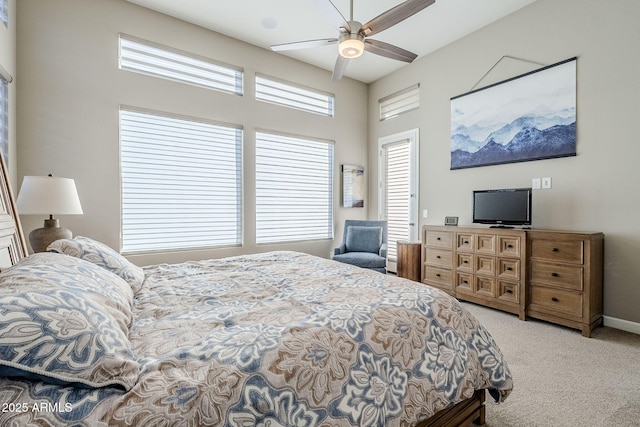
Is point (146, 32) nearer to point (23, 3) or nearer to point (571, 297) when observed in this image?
point (23, 3)

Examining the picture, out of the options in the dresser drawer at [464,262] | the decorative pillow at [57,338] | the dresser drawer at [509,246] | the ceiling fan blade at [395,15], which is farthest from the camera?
the dresser drawer at [464,262]

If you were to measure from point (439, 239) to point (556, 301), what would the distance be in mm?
1321

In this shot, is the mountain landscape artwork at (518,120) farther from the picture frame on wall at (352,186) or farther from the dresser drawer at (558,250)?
the picture frame on wall at (352,186)

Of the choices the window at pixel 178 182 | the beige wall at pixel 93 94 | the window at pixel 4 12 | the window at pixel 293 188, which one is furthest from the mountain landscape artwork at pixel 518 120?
the window at pixel 4 12

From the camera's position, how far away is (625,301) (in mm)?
2789

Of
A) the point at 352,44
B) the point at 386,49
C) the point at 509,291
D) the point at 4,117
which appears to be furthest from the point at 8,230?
the point at 509,291

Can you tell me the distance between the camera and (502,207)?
3.37 meters

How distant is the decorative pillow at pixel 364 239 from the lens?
4.48 m

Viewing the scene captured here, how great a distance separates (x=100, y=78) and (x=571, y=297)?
17.0 ft

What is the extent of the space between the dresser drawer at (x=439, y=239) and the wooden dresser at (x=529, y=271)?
0.01m

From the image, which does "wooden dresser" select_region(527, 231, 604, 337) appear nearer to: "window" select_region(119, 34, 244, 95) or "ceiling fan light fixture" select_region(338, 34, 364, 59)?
"ceiling fan light fixture" select_region(338, 34, 364, 59)

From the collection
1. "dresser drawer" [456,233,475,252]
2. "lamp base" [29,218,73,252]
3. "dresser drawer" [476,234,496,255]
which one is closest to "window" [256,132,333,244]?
"dresser drawer" [456,233,475,252]

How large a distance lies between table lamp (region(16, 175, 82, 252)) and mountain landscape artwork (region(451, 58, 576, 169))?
170 inches

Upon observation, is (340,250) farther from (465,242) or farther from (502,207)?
(502,207)
